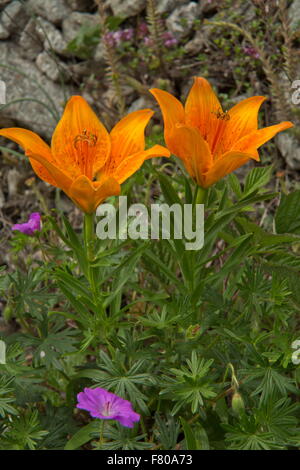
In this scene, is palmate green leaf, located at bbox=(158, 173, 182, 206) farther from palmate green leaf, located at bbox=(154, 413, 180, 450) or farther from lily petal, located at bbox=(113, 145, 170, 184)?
palmate green leaf, located at bbox=(154, 413, 180, 450)

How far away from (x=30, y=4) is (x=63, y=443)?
2.57 meters

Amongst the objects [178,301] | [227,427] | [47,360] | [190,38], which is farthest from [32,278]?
[190,38]

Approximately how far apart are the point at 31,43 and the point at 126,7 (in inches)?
22.4

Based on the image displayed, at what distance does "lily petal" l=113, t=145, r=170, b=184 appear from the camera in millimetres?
1277

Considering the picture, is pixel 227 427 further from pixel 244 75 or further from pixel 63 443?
pixel 244 75

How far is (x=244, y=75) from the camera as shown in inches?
115

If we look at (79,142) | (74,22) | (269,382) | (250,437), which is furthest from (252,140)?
(74,22)

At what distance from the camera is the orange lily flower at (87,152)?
130 cm

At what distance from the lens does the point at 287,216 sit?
5.40 ft

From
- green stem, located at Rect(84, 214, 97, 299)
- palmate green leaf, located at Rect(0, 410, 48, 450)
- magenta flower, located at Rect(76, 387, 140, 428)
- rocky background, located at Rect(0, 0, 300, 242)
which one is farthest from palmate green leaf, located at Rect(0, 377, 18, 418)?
rocky background, located at Rect(0, 0, 300, 242)

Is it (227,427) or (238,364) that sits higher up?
(238,364)

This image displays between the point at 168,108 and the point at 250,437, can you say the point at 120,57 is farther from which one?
the point at 250,437

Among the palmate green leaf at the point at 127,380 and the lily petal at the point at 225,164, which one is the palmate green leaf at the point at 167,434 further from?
the lily petal at the point at 225,164
